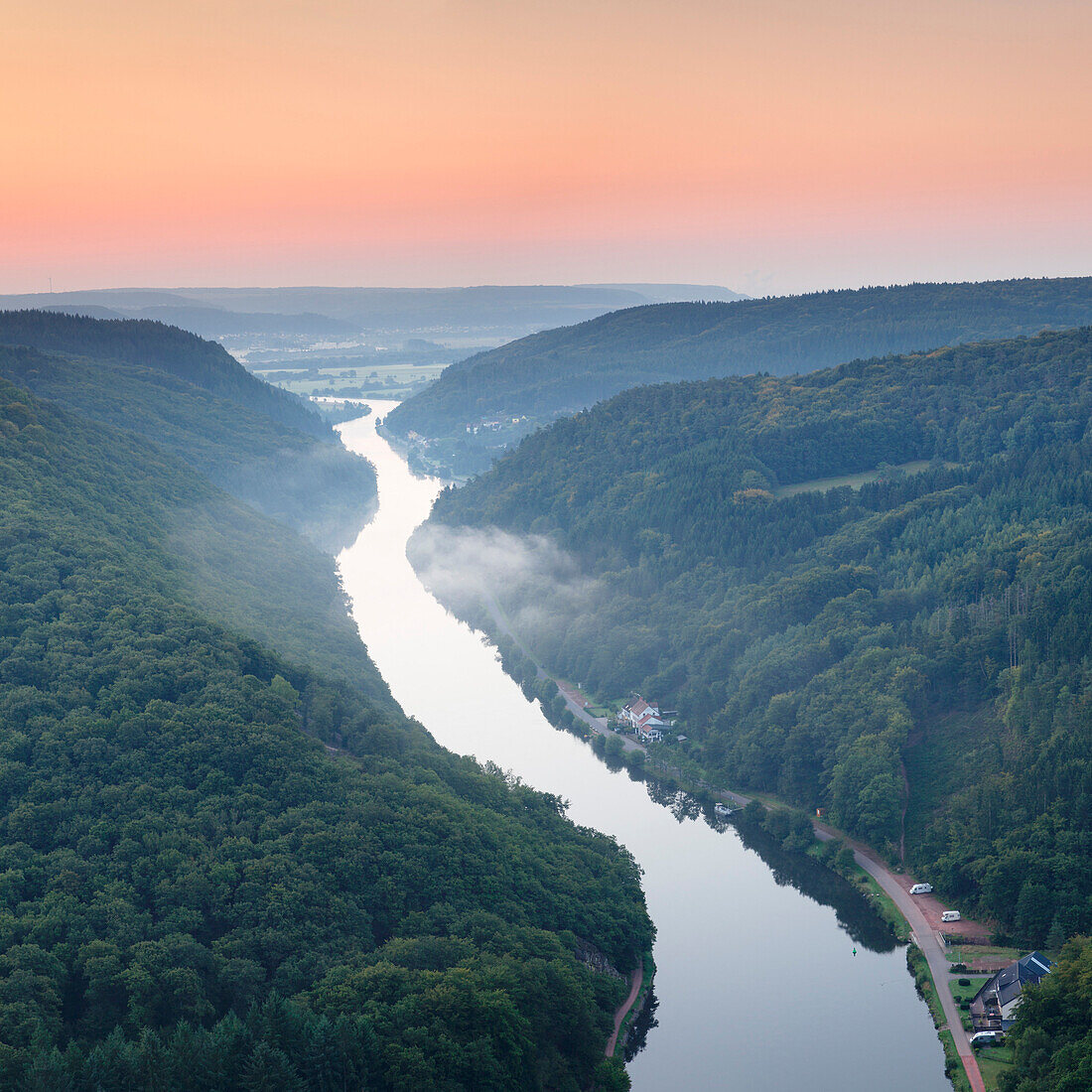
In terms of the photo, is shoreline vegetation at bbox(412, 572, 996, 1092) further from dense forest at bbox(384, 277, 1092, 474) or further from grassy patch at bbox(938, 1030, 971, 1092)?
dense forest at bbox(384, 277, 1092, 474)

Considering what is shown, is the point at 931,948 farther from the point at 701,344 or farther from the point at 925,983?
the point at 701,344

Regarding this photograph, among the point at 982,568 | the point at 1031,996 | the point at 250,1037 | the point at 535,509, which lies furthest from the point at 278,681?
the point at 535,509

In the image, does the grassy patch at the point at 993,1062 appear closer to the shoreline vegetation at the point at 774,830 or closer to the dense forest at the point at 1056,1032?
the shoreline vegetation at the point at 774,830

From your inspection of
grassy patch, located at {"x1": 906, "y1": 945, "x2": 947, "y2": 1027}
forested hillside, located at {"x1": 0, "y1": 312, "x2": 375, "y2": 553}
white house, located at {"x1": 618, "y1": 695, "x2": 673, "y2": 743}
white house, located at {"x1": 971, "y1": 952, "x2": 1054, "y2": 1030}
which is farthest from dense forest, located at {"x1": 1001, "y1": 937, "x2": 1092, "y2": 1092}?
forested hillside, located at {"x1": 0, "y1": 312, "x2": 375, "y2": 553}

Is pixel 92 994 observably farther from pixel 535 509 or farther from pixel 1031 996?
pixel 535 509

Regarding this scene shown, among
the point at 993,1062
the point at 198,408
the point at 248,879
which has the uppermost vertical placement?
the point at 198,408

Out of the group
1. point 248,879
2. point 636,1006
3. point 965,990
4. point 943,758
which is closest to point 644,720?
point 943,758
